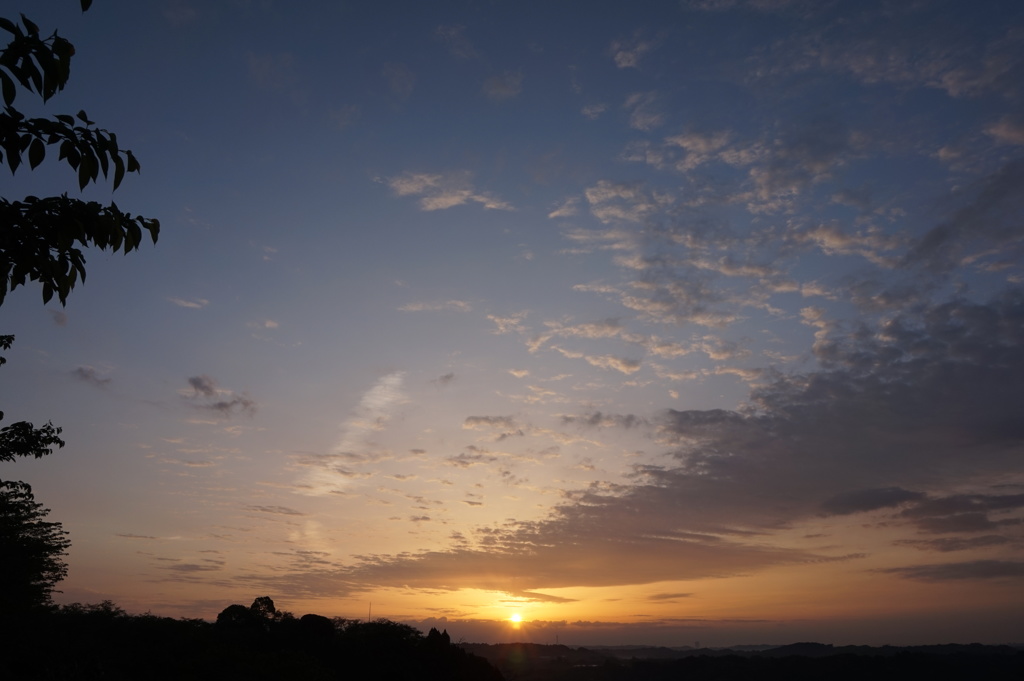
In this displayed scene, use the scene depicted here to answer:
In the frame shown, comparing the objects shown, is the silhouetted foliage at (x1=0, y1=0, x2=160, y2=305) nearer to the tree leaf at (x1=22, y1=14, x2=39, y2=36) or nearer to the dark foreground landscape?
the tree leaf at (x1=22, y1=14, x2=39, y2=36)

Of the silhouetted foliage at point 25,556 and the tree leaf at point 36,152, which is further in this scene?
the silhouetted foliage at point 25,556

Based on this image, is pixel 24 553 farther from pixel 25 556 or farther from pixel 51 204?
pixel 51 204

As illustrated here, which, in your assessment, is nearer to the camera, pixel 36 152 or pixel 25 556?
pixel 36 152

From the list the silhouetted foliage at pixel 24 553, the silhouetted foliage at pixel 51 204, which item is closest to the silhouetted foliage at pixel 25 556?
the silhouetted foliage at pixel 24 553

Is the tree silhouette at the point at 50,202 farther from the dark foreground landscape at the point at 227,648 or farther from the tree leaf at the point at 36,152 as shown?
the dark foreground landscape at the point at 227,648

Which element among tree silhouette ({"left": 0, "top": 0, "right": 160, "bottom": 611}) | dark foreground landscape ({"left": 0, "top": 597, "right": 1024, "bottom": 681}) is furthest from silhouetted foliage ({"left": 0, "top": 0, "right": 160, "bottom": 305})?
dark foreground landscape ({"left": 0, "top": 597, "right": 1024, "bottom": 681})

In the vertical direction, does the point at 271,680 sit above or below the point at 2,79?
below

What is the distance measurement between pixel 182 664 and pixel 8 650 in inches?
306

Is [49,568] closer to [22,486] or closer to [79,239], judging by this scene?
[22,486]

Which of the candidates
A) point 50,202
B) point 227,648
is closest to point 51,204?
point 50,202

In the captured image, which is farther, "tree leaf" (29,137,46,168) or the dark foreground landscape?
the dark foreground landscape

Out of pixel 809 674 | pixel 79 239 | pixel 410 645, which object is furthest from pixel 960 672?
pixel 79 239

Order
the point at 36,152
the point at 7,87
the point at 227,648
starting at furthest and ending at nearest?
1. the point at 227,648
2. the point at 36,152
3. the point at 7,87

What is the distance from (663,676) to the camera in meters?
196
